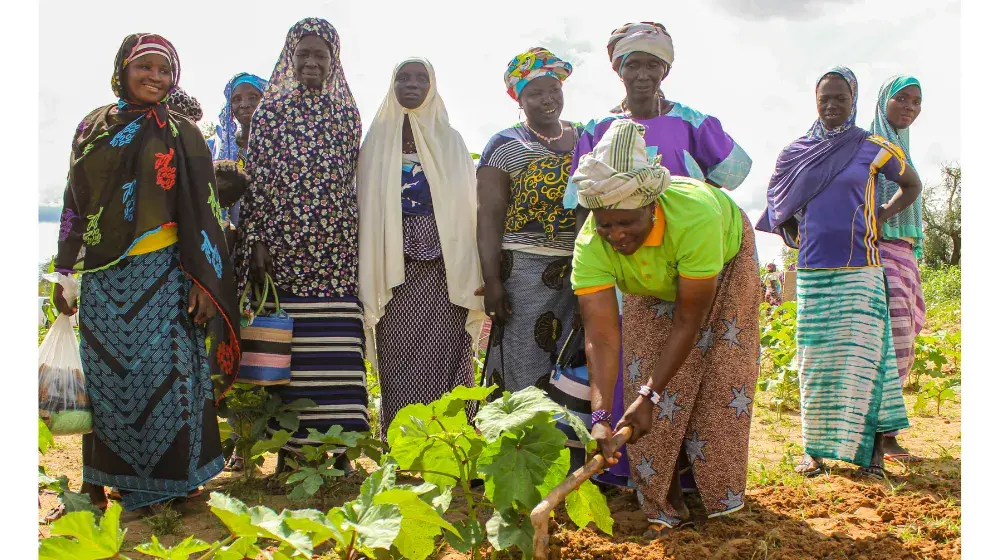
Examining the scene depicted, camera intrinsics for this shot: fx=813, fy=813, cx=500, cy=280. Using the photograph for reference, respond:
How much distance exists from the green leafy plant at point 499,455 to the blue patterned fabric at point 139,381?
131 cm

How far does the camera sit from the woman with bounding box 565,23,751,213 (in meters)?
3.58

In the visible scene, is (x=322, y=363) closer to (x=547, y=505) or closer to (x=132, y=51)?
(x=132, y=51)

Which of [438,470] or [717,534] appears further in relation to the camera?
[717,534]

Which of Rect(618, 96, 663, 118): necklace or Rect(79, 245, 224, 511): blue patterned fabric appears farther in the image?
Rect(618, 96, 663, 118): necklace

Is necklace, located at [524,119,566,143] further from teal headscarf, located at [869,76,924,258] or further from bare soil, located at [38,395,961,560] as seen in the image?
teal headscarf, located at [869,76,924,258]

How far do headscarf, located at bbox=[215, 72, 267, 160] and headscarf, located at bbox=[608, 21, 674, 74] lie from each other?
6.62 ft

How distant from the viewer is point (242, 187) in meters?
3.94

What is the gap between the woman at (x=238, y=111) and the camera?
177 inches

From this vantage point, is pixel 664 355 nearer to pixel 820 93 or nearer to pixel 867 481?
pixel 867 481

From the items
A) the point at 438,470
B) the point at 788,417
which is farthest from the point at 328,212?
the point at 788,417

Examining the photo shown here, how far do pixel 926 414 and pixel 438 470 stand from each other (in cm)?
423

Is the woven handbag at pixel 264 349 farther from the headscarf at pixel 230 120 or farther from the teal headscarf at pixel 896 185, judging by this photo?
the teal headscarf at pixel 896 185

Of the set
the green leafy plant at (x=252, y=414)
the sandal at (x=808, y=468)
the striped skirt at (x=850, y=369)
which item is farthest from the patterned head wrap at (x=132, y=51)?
the sandal at (x=808, y=468)

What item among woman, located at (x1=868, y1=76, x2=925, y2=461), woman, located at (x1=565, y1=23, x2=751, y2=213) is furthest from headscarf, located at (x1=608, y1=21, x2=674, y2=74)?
woman, located at (x1=868, y1=76, x2=925, y2=461)
